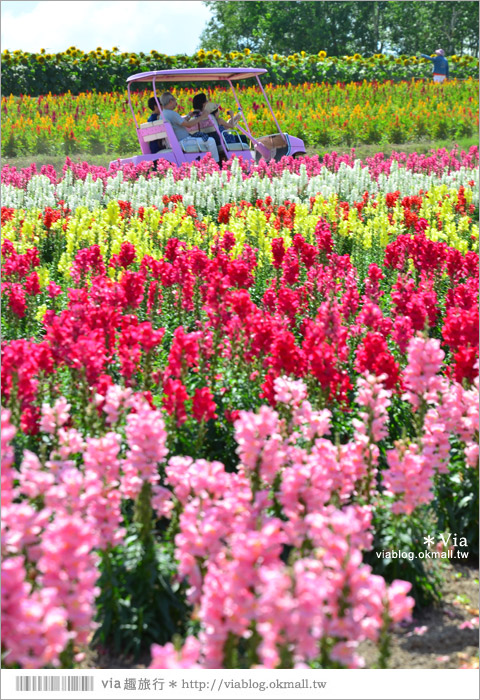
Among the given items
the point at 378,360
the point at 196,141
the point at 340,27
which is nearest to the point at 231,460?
the point at 378,360

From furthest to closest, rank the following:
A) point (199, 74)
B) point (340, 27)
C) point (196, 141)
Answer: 1. point (340, 27)
2. point (199, 74)
3. point (196, 141)

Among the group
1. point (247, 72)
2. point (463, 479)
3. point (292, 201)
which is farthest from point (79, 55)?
point (463, 479)

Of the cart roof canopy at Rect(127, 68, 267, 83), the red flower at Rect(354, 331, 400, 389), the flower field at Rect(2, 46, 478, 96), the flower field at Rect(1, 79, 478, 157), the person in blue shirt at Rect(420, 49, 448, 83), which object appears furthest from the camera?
the flower field at Rect(2, 46, 478, 96)

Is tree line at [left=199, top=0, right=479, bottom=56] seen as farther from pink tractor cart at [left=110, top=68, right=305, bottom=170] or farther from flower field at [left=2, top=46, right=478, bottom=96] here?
pink tractor cart at [left=110, top=68, right=305, bottom=170]

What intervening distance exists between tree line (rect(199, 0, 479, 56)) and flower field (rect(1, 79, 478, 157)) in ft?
44.1

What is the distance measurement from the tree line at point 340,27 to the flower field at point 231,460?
33.1 meters

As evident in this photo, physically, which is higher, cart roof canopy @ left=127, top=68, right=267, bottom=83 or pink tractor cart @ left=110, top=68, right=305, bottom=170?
cart roof canopy @ left=127, top=68, right=267, bottom=83

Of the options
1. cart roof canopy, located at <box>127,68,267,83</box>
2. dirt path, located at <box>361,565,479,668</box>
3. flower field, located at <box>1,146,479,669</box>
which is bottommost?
dirt path, located at <box>361,565,479,668</box>

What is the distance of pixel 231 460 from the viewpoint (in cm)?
442

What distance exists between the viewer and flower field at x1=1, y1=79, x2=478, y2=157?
21.5 meters

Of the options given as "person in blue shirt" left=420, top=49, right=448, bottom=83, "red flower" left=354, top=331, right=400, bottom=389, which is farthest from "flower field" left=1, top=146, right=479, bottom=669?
"person in blue shirt" left=420, top=49, right=448, bottom=83

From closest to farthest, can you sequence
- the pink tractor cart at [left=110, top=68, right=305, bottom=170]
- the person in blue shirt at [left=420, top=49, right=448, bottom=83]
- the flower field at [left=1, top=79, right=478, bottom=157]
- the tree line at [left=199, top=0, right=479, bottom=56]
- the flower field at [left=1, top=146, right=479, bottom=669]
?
the flower field at [left=1, top=146, right=479, bottom=669]
the pink tractor cart at [left=110, top=68, right=305, bottom=170]
the flower field at [left=1, top=79, right=478, bottom=157]
the person in blue shirt at [left=420, top=49, right=448, bottom=83]
the tree line at [left=199, top=0, right=479, bottom=56]

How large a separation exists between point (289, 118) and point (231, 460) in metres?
18.9

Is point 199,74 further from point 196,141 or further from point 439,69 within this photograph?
point 439,69
